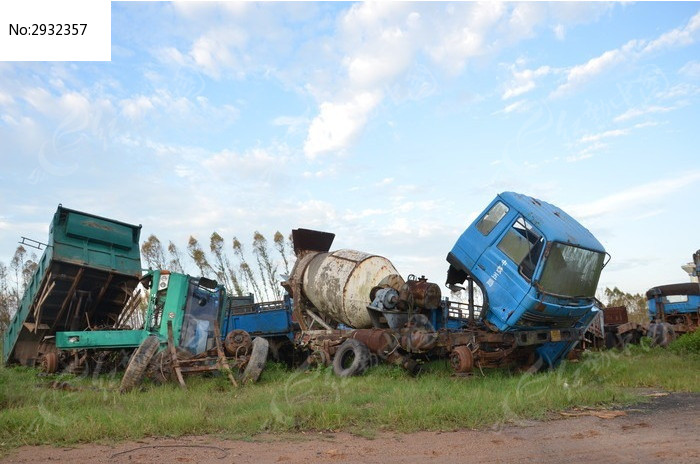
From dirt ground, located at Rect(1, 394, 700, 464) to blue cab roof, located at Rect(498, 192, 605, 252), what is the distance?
3.90 m

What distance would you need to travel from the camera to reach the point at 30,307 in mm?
A: 13094

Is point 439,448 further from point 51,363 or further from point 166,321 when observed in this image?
point 51,363

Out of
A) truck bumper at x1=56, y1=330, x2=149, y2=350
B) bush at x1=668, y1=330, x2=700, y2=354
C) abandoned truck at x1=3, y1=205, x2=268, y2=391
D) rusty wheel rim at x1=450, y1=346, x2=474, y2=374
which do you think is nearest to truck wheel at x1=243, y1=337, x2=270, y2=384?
abandoned truck at x1=3, y1=205, x2=268, y2=391

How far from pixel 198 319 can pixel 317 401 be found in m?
3.96

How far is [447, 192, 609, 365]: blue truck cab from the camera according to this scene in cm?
991

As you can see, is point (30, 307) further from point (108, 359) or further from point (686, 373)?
point (686, 373)

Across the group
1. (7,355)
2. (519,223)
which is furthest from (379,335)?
(7,355)

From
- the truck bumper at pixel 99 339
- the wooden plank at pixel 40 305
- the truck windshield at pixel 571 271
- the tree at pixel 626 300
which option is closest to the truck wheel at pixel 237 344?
the truck bumper at pixel 99 339

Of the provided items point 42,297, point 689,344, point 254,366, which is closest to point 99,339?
point 254,366

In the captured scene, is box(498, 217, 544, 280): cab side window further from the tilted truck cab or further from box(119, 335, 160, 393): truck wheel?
box(119, 335, 160, 393): truck wheel

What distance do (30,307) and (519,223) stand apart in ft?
35.3

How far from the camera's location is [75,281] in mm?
13078

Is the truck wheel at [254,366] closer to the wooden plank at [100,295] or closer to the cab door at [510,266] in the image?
the cab door at [510,266]

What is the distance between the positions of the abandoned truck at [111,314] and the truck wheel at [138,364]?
2 centimetres
